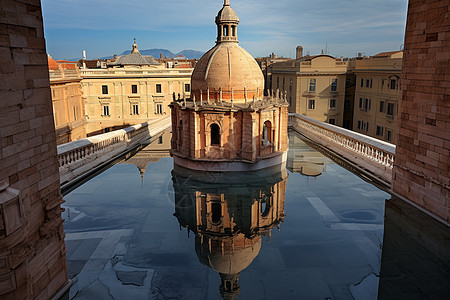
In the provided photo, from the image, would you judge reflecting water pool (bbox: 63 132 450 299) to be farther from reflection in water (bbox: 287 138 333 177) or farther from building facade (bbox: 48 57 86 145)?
building facade (bbox: 48 57 86 145)

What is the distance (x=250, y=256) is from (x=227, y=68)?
13.3 meters

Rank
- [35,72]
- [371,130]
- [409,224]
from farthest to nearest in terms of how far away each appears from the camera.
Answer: [371,130] → [409,224] → [35,72]

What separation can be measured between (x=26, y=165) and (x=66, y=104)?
30.4m

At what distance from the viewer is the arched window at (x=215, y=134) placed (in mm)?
21156

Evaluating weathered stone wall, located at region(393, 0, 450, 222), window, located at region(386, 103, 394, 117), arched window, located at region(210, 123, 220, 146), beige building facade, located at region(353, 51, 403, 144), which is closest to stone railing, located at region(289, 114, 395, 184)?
weathered stone wall, located at region(393, 0, 450, 222)

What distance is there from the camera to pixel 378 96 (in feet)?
127

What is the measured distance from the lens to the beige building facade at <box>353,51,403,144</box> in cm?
3603

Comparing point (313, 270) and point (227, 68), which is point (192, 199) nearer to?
point (313, 270)

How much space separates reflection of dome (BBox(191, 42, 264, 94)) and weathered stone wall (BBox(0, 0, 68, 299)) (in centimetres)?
1412

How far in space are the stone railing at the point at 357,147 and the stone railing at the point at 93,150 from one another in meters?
15.0

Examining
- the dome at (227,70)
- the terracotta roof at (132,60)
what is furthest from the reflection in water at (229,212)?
the terracotta roof at (132,60)

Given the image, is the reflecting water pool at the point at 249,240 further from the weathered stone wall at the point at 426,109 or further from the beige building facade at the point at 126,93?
the beige building facade at the point at 126,93

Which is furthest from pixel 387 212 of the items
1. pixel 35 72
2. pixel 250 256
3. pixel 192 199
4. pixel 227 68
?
pixel 35 72

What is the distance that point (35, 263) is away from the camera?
785cm
